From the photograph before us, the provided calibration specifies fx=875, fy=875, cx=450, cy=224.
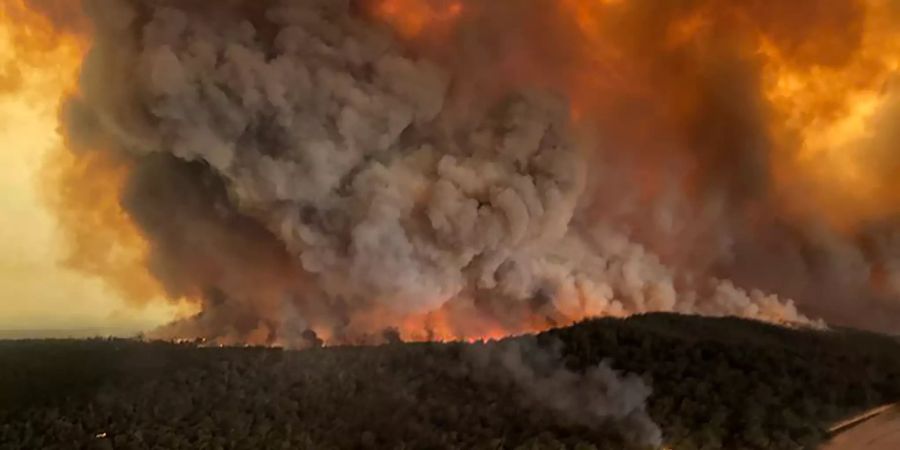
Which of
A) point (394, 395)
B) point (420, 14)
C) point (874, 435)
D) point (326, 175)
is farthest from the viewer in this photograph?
point (420, 14)

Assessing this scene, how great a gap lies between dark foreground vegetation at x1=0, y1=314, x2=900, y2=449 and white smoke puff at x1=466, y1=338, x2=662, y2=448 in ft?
0.29

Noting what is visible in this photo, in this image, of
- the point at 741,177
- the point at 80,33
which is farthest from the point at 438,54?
the point at 741,177

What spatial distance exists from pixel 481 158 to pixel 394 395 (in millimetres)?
4111

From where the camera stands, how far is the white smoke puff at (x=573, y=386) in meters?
7.81

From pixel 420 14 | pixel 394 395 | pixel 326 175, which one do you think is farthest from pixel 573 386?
pixel 420 14

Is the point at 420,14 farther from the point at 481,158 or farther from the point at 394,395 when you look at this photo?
the point at 394,395

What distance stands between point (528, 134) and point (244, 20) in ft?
12.0

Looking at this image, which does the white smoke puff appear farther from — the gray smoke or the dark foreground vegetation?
the gray smoke

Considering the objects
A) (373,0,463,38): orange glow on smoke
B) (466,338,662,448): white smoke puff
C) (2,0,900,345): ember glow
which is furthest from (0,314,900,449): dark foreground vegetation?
(373,0,463,38): orange glow on smoke

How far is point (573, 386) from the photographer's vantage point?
8.28 m

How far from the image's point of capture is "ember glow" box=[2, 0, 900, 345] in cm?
973

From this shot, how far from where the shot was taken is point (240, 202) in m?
10.3

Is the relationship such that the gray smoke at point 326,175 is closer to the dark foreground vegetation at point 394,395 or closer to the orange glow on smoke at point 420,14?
the orange glow on smoke at point 420,14

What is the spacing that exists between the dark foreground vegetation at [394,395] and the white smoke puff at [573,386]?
0.09 m
